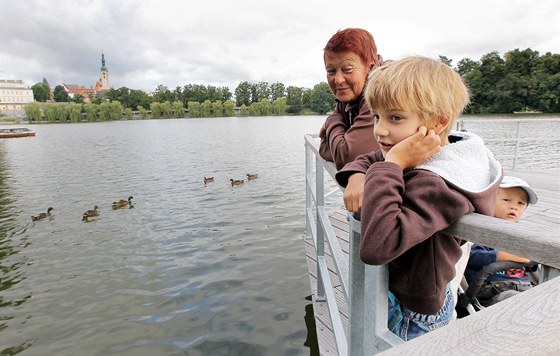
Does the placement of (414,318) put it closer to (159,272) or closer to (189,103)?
(159,272)

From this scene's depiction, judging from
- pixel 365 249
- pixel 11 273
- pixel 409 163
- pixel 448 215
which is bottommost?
pixel 11 273

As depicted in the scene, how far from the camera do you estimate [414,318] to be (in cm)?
138

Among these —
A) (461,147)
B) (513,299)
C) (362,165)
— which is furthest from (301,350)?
(513,299)

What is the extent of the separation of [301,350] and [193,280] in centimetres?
261

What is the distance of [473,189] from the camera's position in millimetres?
1127

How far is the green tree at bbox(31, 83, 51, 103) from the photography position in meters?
142

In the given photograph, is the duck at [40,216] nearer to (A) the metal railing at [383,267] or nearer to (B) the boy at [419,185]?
(A) the metal railing at [383,267]

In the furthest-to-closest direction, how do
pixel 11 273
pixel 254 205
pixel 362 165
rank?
pixel 254 205, pixel 11 273, pixel 362 165

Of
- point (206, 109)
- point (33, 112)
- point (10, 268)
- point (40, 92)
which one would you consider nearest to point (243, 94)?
point (206, 109)

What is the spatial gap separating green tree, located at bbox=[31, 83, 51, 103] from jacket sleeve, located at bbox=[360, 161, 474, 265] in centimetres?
17145

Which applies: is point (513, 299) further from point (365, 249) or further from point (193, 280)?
point (193, 280)

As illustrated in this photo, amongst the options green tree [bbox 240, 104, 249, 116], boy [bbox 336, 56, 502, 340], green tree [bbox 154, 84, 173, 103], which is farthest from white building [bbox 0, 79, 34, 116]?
boy [bbox 336, 56, 502, 340]

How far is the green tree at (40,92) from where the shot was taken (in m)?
142

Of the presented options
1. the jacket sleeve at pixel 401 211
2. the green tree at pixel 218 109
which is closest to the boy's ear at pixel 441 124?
the jacket sleeve at pixel 401 211
